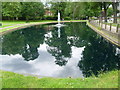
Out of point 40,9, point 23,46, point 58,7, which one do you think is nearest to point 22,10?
point 40,9

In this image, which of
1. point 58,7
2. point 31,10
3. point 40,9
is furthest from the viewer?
point 58,7

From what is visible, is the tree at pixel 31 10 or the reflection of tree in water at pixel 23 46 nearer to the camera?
the reflection of tree in water at pixel 23 46

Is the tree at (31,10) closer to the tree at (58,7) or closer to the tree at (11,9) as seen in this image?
the tree at (11,9)

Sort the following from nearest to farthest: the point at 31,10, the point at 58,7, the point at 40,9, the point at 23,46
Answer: the point at 23,46
the point at 31,10
the point at 40,9
the point at 58,7

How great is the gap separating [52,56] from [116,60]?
462 cm

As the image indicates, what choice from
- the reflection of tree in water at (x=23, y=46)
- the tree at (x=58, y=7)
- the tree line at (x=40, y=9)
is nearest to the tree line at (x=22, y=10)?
the tree line at (x=40, y=9)

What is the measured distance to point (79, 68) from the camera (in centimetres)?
769

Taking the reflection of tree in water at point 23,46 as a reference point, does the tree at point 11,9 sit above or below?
above

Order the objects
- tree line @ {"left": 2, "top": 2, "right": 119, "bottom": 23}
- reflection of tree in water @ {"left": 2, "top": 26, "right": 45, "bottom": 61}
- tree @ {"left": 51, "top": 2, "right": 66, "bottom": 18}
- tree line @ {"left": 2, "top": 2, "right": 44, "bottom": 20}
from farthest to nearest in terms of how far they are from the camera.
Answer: tree @ {"left": 51, "top": 2, "right": 66, "bottom": 18} → tree line @ {"left": 2, "top": 2, "right": 44, "bottom": 20} → tree line @ {"left": 2, "top": 2, "right": 119, "bottom": 23} → reflection of tree in water @ {"left": 2, "top": 26, "right": 45, "bottom": 61}

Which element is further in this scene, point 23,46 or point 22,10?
point 22,10

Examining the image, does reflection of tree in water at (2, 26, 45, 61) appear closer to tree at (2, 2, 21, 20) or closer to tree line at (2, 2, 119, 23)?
tree line at (2, 2, 119, 23)

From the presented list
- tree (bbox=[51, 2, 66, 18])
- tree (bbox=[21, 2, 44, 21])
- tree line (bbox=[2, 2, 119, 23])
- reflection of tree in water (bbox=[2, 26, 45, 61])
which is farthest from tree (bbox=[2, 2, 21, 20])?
reflection of tree in water (bbox=[2, 26, 45, 61])

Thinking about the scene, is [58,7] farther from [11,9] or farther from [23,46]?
[23,46]

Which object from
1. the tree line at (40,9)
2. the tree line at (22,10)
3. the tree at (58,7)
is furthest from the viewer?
the tree at (58,7)
